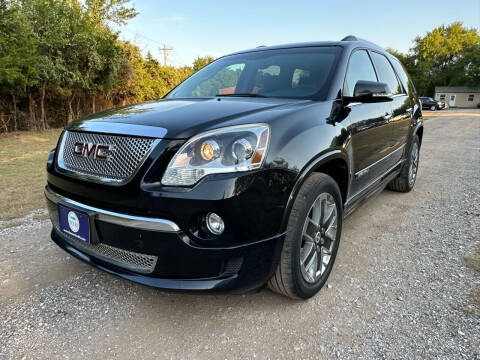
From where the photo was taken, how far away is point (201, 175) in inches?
64.0

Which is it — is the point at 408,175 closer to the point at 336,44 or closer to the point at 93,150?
the point at 336,44

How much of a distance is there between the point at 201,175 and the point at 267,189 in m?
0.34

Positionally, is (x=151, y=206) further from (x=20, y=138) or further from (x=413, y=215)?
(x=20, y=138)

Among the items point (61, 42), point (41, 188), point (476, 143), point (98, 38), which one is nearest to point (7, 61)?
point (61, 42)

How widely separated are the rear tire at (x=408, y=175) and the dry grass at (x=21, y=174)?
4.52 meters

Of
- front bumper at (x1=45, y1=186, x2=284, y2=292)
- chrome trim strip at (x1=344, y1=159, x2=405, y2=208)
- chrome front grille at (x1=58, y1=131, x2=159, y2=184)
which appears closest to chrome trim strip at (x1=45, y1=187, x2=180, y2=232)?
front bumper at (x1=45, y1=186, x2=284, y2=292)

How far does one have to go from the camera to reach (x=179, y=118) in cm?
188

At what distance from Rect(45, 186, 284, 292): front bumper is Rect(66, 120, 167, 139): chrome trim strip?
43 cm

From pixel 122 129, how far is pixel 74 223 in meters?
0.64

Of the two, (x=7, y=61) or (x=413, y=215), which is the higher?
(x=7, y=61)

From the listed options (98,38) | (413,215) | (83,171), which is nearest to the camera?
(83,171)

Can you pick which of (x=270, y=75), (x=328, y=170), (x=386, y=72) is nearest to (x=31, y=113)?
(x=270, y=75)

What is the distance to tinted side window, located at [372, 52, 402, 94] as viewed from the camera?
3.34 m

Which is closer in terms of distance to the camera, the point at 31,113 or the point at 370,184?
the point at 370,184
